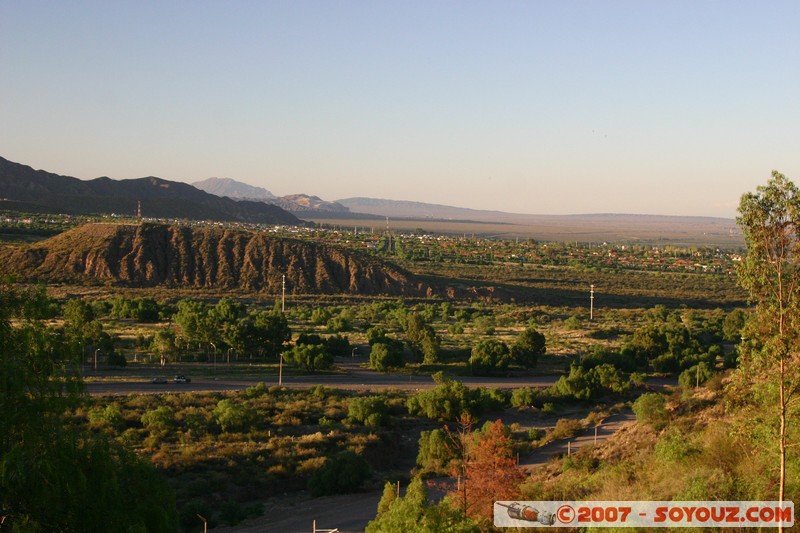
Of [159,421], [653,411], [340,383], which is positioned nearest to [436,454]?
[653,411]

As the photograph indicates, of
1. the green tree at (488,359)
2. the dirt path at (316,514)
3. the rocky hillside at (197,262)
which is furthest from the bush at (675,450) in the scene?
the rocky hillside at (197,262)

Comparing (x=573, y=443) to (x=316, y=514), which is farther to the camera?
(x=573, y=443)

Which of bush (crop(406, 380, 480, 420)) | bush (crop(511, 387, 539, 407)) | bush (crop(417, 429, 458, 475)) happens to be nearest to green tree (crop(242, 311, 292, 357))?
bush (crop(406, 380, 480, 420))

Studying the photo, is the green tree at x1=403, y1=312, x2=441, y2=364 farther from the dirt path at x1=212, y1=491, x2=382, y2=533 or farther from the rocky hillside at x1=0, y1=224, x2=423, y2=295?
the rocky hillside at x1=0, y1=224, x2=423, y2=295

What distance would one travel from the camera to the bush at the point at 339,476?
76.2 feet

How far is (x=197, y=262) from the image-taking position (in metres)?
94.3

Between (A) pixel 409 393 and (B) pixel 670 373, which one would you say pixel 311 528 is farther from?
(B) pixel 670 373

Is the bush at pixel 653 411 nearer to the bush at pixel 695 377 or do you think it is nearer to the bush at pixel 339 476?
the bush at pixel 695 377

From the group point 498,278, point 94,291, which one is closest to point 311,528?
point 94,291

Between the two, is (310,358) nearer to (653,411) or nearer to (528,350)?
(528,350)

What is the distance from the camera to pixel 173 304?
243ft

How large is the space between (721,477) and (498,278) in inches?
3837

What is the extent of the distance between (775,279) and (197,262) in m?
88.5

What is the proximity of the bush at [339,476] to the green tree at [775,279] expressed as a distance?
14.7m
